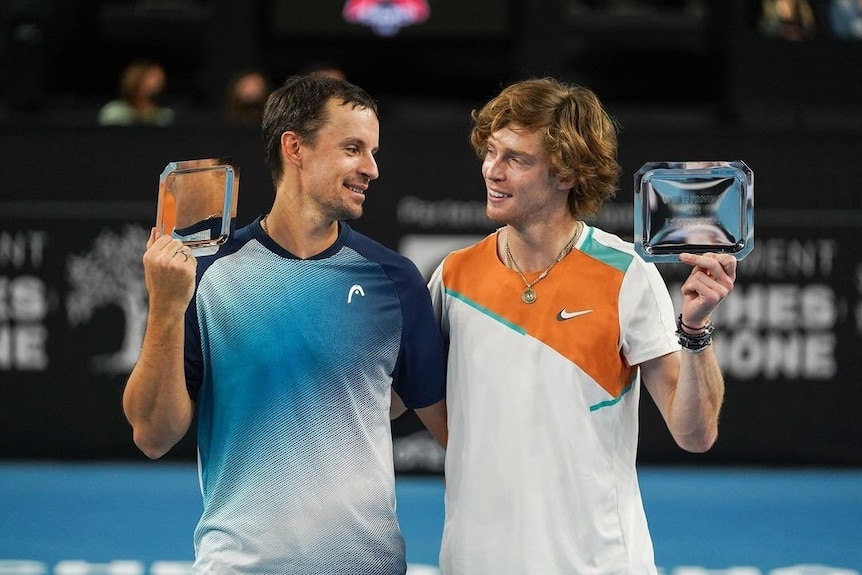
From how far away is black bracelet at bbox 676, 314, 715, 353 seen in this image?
115 inches

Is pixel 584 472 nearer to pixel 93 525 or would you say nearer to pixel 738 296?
pixel 93 525

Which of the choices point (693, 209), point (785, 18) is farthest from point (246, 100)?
point (693, 209)

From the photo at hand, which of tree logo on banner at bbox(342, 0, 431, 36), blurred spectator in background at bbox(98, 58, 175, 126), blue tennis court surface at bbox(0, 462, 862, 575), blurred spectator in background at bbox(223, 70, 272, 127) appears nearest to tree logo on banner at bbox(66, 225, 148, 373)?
blue tennis court surface at bbox(0, 462, 862, 575)

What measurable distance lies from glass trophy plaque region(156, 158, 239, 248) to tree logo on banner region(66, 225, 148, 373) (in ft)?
14.9

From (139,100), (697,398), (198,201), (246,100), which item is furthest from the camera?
(139,100)

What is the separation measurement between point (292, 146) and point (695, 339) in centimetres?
102

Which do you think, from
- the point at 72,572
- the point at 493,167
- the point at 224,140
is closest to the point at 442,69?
the point at 224,140

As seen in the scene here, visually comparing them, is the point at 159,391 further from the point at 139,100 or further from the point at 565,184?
the point at 139,100

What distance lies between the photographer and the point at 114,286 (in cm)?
738

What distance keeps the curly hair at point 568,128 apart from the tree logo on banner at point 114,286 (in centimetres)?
441

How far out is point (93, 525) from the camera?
6363mm

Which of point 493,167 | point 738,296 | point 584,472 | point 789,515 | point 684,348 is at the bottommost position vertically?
point 789,515

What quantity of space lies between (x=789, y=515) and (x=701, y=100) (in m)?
5.47

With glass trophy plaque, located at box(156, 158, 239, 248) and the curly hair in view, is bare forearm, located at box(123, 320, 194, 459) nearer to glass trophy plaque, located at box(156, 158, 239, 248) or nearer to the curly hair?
glass trophy plaque, located at box(156, 158, 239, 248)
